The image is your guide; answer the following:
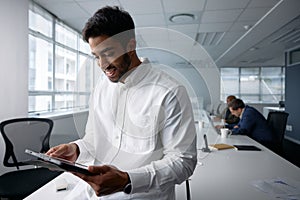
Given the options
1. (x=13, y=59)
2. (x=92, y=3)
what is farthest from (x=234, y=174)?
(x=92, y=3)

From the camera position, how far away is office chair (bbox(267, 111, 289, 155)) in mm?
2576

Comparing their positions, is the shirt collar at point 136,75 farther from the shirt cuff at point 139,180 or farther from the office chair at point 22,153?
the office chair at point 22,153

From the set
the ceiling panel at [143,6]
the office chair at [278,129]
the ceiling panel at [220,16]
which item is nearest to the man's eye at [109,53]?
the ceiling panel at [143,6]

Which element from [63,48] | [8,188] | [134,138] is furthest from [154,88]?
[63,48]

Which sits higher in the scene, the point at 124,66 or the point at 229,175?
the point at 124,66

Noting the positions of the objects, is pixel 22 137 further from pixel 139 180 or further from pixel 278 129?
pixel 278 129

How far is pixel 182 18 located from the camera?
3.36 m

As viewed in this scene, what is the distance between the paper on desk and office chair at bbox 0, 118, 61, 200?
1.44 m

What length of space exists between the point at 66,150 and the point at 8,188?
1067 millimetres

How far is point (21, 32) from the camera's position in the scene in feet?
8.34

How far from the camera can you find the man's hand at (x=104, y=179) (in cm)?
53

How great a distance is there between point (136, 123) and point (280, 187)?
0.88 m

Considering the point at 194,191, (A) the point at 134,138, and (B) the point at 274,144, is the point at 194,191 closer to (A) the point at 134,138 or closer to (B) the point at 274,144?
(A) the point at 134,138

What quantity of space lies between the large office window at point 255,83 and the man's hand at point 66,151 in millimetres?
8828
